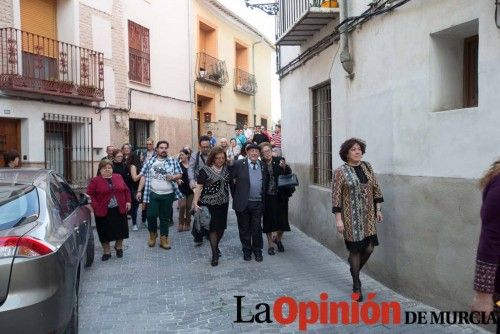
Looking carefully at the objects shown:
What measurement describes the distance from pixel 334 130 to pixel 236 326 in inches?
145

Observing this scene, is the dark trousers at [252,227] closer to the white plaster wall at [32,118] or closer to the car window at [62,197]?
the car window at [62,197]

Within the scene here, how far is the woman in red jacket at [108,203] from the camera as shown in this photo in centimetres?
691

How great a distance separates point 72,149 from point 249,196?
649 cm

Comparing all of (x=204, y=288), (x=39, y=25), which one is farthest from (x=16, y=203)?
(x=39, y=25)

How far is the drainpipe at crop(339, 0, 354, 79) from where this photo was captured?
6.54m

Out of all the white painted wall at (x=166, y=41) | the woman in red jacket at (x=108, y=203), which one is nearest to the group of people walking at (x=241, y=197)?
the woman in red jacket at (x=108, y=203)

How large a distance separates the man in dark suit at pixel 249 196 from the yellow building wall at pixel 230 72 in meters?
11.2

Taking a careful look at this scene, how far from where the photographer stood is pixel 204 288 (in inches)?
229

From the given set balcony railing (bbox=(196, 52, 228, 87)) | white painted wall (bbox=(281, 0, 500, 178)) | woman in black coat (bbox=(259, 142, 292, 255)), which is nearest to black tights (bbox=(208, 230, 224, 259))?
woman in black coat (bbox=(259, 142, 292, 255))

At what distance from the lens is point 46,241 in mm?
3484

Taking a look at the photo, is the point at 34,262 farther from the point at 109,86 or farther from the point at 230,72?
the point at 230,72

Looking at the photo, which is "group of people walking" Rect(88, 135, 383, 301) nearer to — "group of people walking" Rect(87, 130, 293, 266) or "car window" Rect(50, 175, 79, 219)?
"group of people walking" Rect(87, 130, 293, 266)

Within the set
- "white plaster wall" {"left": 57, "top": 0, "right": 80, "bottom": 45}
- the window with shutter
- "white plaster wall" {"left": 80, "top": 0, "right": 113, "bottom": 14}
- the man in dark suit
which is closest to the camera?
the man in dark suit

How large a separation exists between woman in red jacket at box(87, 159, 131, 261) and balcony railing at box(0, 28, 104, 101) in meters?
3.77
